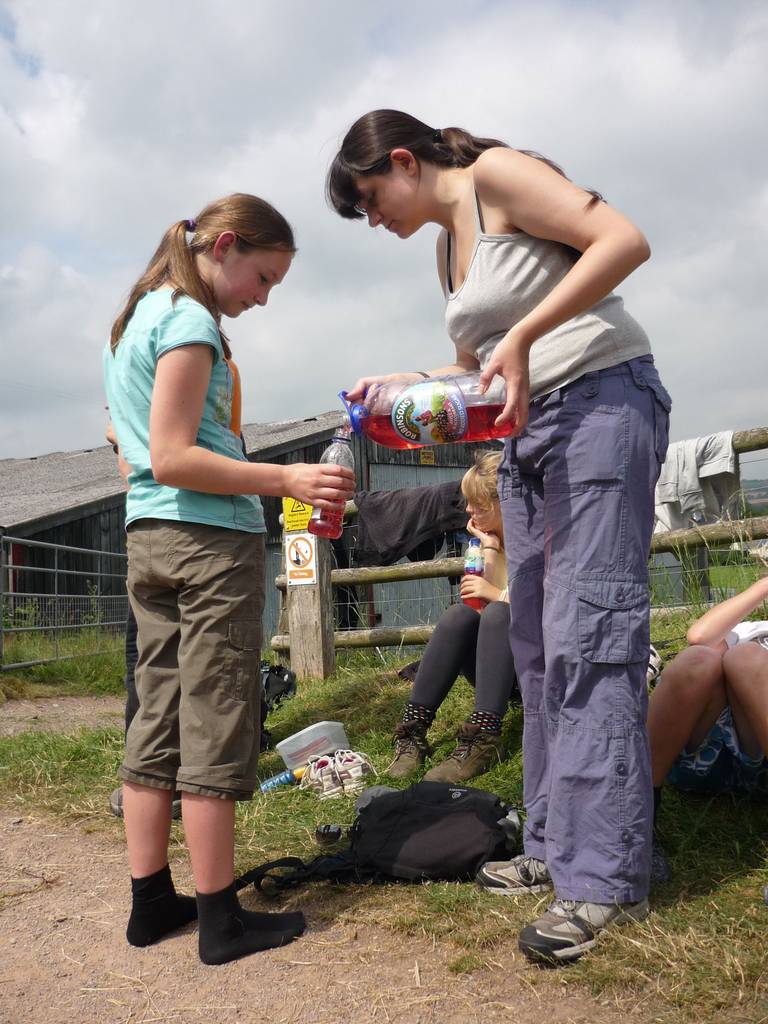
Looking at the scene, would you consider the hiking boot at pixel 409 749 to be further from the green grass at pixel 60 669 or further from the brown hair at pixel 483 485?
the green grass at pixel 60 669

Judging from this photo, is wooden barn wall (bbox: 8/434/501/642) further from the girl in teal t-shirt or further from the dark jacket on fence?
the girl in teal t-shirt

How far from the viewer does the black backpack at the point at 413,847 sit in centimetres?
255

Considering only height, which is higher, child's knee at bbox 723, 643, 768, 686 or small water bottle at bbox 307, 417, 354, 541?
small water bottle at bbox 307, 417, 354, 541

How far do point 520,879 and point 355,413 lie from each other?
137cm

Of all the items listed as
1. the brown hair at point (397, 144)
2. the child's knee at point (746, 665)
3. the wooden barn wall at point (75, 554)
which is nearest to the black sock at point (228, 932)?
the child's knee at point (746, 665)

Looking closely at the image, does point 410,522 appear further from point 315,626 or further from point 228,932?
point 228,932

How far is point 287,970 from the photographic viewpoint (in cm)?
203

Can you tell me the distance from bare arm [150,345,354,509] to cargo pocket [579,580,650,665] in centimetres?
63

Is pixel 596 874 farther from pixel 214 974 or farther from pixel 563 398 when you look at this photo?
pixel 563 398

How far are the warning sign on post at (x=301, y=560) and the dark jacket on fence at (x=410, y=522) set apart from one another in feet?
12.2

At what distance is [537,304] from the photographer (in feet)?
7.32

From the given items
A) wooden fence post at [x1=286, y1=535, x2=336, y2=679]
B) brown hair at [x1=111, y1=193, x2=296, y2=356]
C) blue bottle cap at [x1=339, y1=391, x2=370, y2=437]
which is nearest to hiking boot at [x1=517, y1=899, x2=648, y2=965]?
blue bottle cap at [x1=339, y1=391, x2=370, y2=437]

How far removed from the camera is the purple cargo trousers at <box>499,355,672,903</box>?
2.06 m

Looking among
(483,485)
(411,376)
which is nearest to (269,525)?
(483,485)
